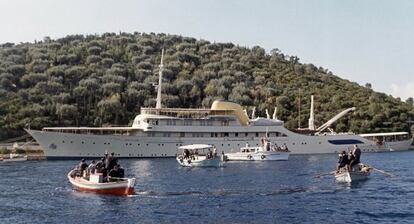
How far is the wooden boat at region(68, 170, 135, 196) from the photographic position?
3600 cm

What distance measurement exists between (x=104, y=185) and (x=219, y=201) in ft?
25.9

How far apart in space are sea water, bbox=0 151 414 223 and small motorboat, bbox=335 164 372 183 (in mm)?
682

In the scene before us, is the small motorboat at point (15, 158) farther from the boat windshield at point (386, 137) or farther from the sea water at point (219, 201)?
the boat windshield at point (386, 137)

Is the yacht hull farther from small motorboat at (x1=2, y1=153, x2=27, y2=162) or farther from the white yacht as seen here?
small motorboat at (x1=2, y1=153, x2=27, y2=162)

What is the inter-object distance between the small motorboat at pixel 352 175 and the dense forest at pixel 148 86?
60.0 metres

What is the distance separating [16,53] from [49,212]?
11075 cm

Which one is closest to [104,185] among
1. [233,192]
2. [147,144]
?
[233,192]

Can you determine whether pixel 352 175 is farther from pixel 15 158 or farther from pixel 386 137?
pixel 386 137

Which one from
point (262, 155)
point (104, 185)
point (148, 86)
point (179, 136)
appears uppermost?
point (148, 86)

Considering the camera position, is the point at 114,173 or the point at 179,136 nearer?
the point at 114,173

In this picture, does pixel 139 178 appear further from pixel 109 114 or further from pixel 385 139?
pixel 385 139

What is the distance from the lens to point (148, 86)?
384 feet

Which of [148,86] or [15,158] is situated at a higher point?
[148,86]

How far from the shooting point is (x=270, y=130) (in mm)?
91875
